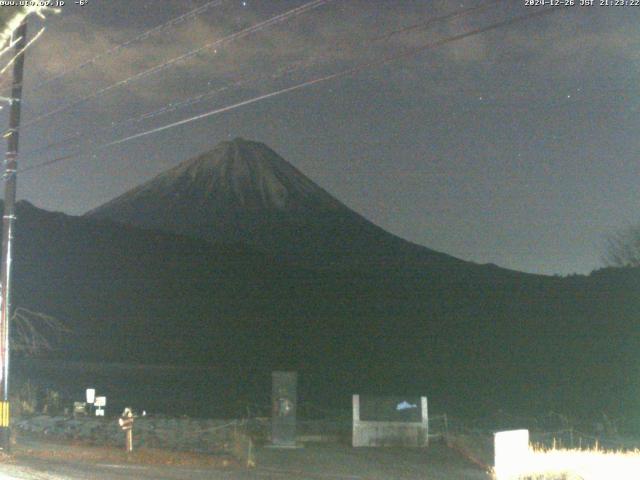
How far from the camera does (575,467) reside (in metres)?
14.6

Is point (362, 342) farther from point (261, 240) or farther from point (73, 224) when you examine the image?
point (261, 240)

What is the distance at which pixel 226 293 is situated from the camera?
91312 mm

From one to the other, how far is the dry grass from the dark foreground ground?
1190mm

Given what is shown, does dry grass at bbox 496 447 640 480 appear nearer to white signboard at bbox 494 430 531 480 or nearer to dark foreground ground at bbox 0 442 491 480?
white signboard at bbox 494 430 531 480

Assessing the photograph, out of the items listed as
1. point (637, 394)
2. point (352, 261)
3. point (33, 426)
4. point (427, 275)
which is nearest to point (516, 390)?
point (637, 394)

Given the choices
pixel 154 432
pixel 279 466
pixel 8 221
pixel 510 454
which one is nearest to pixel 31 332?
pixel 154 432

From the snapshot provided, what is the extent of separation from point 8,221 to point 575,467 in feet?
41.8

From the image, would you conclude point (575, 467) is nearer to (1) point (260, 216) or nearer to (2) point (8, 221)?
(2) point (8, 221)

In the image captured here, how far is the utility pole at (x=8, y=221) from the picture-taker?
1791 cm

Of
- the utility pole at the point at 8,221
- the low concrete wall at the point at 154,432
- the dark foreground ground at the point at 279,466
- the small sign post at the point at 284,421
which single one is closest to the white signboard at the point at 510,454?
the dark foreground ground at the point at 279,466

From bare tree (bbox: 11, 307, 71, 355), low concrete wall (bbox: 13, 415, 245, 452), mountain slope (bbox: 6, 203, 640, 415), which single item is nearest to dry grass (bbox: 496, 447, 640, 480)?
low concrete wall (bbox: 13, 415, 245, 452)

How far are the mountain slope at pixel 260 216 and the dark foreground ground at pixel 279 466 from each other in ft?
357

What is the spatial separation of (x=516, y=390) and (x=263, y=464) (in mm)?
42440

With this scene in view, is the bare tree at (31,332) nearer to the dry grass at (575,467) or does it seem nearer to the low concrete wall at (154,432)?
the low concrete wall at (154,432)
